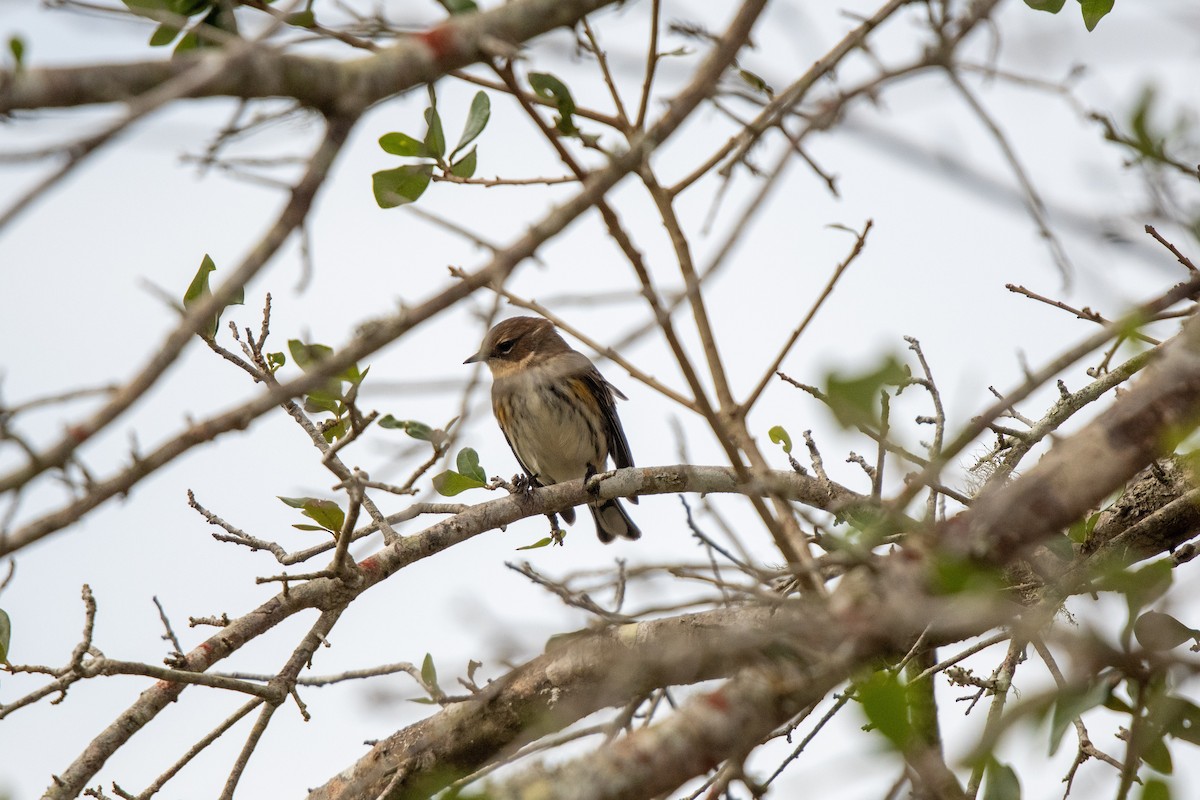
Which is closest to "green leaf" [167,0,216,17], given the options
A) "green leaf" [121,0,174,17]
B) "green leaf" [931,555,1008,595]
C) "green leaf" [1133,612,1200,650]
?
"green leaf" [121,0,174,17]

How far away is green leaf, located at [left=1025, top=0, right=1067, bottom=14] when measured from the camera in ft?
14.8

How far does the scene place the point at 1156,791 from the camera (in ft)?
9.12

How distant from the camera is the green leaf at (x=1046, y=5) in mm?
4496

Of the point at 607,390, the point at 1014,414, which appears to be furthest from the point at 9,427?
the point at 607,390

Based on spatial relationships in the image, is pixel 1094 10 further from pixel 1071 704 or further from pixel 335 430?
pixel 335 430

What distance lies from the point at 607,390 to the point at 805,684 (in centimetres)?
729

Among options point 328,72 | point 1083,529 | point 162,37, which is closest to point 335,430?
point 162,37

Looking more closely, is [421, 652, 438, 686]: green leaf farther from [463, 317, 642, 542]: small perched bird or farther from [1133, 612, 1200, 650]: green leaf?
[463, 317, 642, 542]: small perched bird

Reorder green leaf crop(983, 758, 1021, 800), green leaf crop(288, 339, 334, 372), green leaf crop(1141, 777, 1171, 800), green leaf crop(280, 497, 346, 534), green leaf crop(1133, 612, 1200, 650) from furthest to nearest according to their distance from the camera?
1. green leaf crop(280, 497, 346, 534)
2. green leaf crop(288, 339, 334, 372)
3. green leaf crop(983, 758, 1021, 800)
4. green leaf crop(1133, 612, 1200, 650)
5. green leaf crop(1141, 777, 1171, 800)

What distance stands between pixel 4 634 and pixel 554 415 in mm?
4998

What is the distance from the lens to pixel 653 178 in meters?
3.27

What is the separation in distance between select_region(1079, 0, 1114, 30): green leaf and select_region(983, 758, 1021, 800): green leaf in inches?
113

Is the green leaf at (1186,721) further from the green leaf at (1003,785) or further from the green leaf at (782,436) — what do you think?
the green leaf at (782,436)

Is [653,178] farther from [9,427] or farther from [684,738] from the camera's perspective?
[9,427]
